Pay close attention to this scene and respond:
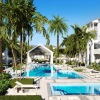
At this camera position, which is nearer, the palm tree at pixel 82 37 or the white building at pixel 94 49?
the palm tree at pixel 82 37

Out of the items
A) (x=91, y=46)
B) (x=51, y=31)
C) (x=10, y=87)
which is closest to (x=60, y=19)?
(x=51, y=31)

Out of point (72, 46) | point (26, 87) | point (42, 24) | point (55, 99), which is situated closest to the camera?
point (55, 99)

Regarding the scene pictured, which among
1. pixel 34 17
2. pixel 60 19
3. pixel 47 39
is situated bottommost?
pixel 47 39

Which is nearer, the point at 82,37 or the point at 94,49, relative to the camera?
the point at 82,37

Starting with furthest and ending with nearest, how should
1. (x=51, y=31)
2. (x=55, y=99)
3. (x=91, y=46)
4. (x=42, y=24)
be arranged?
(x=51, y=31)
(x=91, y=46)
(x=42, y=24)
(x=55, y=99)

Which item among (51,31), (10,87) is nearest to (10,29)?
(10,87)

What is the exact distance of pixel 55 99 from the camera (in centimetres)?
1588

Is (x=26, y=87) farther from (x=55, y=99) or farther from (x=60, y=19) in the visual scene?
(x=60, y=19)

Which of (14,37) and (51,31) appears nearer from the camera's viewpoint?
(14,37)

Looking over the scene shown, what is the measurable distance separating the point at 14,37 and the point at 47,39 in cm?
324

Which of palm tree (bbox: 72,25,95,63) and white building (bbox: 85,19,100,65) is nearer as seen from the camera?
palm tree (bbox: 72,25,95,63)

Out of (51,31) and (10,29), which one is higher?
(51,31)

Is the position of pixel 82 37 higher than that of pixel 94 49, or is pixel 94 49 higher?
pixel 82 37

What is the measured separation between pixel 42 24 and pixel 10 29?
3077mm
